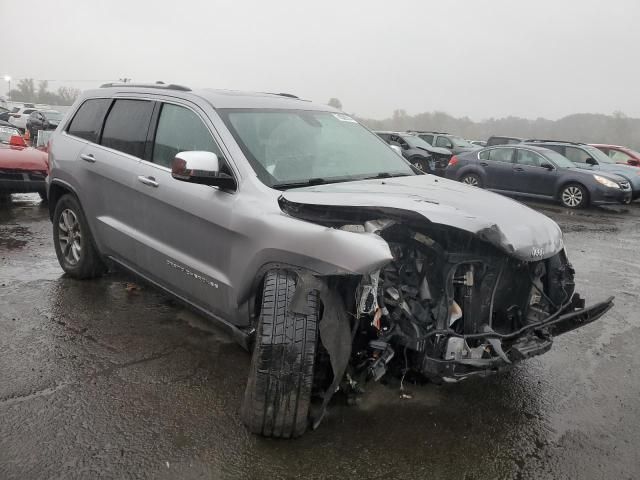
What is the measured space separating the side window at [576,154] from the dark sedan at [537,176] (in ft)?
3.99

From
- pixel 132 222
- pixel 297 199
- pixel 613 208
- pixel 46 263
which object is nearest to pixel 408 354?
pixel 297 199

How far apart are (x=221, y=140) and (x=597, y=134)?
239 ft

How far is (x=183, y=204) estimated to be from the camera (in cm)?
337

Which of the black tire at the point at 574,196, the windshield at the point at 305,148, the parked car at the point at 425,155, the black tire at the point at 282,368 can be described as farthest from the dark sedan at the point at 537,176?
the black tire at the point at 282,368

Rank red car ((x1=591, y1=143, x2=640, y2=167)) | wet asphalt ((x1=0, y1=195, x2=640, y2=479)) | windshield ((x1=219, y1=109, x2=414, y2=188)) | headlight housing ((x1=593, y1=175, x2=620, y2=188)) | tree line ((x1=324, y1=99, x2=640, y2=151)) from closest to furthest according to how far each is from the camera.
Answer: wet asphalt ((x1=0, y1=195, x2=640, y2=479))
windshield ((x1=219, y1=109, x2=414, y2=188))
headlight housing ((x1=593, y1=175, x2=620, y2=188))
red car ((x1=591, y1=143, x2=640, y2=167))
tree line ((x1=324, y1=99, x2=640, y2=151))

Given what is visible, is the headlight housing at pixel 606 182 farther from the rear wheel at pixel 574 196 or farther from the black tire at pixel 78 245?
the black tire at pixel 78 245

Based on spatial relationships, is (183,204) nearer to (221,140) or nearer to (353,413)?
(221,140)

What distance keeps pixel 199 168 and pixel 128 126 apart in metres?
1.50

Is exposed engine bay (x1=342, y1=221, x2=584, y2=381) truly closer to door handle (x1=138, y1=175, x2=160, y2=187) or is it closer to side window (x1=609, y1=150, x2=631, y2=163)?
door handle (x1=138, y1=175, x2=160, y2=187)

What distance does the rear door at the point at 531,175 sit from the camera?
502 inches

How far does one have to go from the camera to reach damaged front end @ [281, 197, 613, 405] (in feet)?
8.54

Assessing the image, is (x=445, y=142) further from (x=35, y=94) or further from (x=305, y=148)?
(x=35, y=94)

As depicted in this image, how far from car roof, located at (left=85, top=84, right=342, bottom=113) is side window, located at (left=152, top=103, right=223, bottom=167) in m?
0.14

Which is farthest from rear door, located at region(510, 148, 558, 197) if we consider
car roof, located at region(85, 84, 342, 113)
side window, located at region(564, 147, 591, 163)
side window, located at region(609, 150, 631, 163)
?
car roof, located at region(85, 84, 342, 113)
